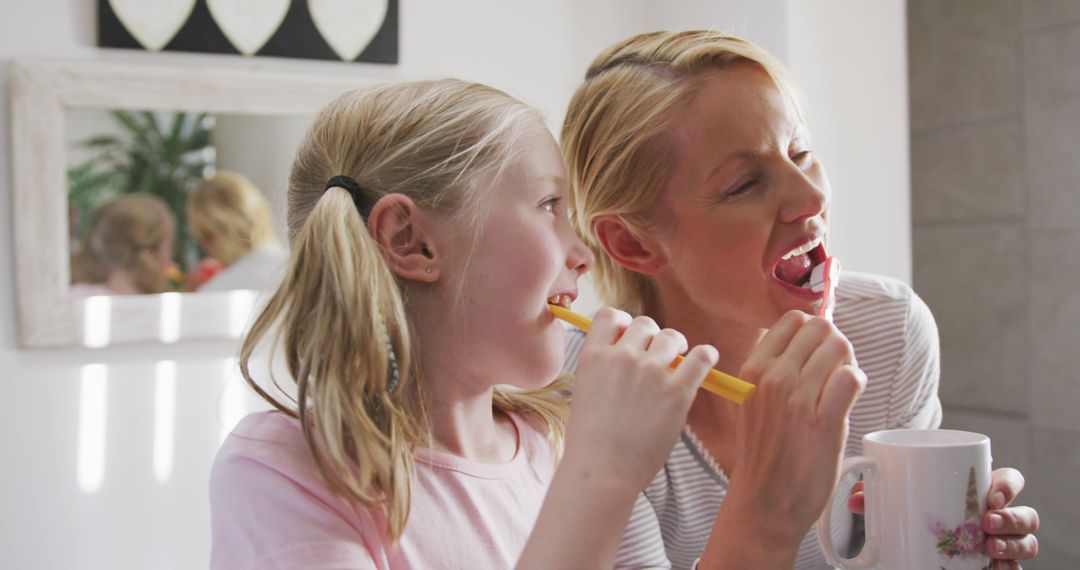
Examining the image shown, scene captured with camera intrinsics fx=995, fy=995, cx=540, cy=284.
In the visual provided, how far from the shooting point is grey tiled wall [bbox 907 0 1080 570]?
2.20m

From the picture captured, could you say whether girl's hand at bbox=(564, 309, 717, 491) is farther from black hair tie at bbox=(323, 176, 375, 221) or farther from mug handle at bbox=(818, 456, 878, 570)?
black hair tie at bbox=(323, 176, 375, 221)

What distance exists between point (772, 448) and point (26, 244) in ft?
5.54

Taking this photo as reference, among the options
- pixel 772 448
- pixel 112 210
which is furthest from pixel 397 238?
pixel 112 210

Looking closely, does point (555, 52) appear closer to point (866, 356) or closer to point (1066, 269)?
point (1066, 269)

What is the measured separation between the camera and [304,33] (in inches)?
88.3

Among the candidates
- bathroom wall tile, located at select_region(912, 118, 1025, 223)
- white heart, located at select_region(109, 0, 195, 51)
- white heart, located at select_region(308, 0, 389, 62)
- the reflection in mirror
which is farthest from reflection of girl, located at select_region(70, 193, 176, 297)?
bathroom wall tile, located at select_region(912, 118, 1025, 223)

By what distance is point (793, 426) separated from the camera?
83 cm

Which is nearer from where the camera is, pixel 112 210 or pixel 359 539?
pixel 359 539

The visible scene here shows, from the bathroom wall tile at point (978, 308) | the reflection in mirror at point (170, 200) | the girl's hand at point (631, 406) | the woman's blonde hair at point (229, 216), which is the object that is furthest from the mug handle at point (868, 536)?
the bathroom wall tile at point (978, 308)

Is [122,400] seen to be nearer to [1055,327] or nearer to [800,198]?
[800,198]

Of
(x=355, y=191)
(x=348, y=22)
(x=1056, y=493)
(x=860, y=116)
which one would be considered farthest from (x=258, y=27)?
(x=1056, y=493)

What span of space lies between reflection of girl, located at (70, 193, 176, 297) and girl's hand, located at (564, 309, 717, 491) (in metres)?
1.56

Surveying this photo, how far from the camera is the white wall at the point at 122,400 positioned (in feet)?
6.56

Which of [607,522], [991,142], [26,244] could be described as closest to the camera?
[607,522]
